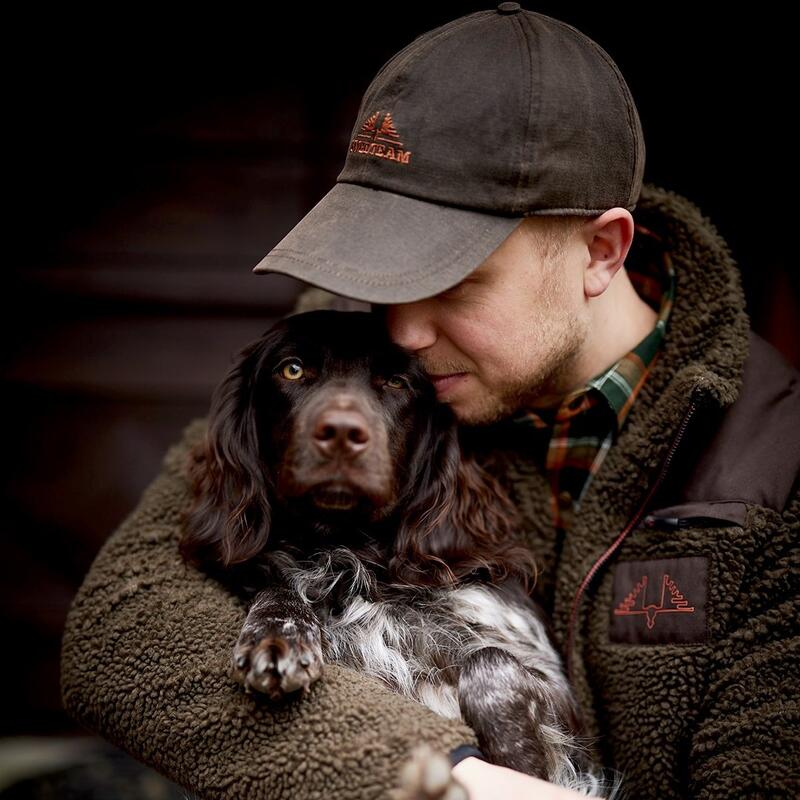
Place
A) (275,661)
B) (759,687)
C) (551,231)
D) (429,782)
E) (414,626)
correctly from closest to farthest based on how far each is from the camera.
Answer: (429,782)
(275,661)
(759,687)
(551,231)
(414,626)

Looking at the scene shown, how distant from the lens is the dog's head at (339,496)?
2.24 metres

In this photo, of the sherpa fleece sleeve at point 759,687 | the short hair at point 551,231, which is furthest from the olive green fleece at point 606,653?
the short hair at point 551,231

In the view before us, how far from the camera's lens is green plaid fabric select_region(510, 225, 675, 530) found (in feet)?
8.09

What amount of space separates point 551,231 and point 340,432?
720 mm

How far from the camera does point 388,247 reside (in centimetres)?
205

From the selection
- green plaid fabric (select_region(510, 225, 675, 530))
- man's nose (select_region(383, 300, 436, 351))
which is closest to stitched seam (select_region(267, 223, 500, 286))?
man's nose (select_region(383, 300, 436, 351))

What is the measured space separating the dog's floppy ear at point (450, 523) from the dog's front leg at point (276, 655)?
44 cm

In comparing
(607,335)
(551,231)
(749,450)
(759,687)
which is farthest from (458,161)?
(759,687)

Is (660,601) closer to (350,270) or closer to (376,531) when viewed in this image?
(376,531)

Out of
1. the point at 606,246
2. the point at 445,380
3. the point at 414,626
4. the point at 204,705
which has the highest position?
the point at 606,246

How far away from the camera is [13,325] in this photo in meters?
3.57

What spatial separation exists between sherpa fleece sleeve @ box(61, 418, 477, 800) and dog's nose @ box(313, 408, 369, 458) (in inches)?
17.6

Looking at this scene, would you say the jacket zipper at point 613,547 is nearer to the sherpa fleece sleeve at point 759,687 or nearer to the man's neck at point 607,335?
the sherpa fleece sleeve at point 759,687

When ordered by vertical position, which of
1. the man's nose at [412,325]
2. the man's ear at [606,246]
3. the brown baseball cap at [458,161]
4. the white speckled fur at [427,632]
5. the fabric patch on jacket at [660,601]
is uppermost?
the brown baseball cap at [458,161]
